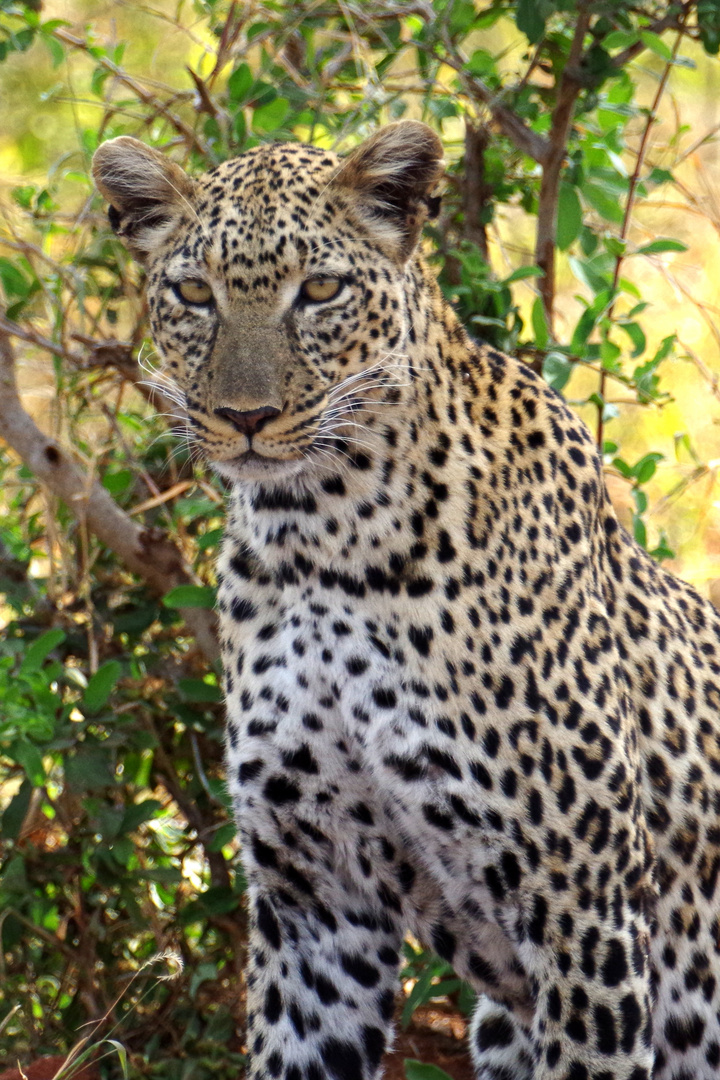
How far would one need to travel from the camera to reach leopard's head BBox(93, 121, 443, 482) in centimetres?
304

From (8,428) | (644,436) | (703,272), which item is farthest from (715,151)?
(8,428)

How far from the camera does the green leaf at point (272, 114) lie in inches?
180

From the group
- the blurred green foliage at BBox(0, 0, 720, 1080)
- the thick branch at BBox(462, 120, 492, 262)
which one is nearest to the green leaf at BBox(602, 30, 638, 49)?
the blurred green foliage at BBox(0, 0, 720, 1080)

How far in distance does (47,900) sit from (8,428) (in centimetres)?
157

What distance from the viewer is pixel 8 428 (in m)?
4.59

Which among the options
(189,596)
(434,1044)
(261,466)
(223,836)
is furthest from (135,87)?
(434,1044)

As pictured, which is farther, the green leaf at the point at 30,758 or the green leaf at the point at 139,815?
the green leaf at the point at 139,815

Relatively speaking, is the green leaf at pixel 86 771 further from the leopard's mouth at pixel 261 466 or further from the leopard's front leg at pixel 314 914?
the leopard's mouth at pixel 261 466

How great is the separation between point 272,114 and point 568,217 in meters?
1.04

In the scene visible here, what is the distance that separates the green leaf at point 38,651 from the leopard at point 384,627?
0.86 metres

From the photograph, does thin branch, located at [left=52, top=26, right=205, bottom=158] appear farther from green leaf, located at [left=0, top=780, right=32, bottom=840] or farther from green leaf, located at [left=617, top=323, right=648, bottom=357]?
green leaf, located at [left=0, top=780, right=32, bottom=840]

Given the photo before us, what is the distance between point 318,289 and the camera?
313 cm

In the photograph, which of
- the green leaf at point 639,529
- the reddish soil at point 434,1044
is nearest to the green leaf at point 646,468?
the green leaf at point 639,529

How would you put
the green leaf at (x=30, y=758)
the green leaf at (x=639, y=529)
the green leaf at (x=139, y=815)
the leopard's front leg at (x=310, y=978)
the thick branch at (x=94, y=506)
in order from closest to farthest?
the leopard's front leg at (x=310, y=978) < the green leaf at (x=30, y=758) < the green leaf at (x=139, y=815) < the green leaf at (x=639, y=529) < the thick branch at (x=94, y=506)
